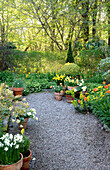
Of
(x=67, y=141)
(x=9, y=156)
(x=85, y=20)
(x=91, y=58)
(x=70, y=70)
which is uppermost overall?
(x=85, y=20)

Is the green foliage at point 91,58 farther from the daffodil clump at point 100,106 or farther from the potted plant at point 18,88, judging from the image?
the potted plant at point 18,88

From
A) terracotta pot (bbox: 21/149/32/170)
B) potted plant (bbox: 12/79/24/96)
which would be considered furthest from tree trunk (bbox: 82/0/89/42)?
terracotta pot (bbox: 21/149/32/170)

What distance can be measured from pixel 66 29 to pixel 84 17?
50.6 inches

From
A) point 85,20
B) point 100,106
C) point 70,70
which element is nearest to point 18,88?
point 70,70

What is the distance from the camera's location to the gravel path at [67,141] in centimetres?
250

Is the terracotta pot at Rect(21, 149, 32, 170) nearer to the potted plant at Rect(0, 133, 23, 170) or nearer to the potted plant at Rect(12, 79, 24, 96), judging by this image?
the potted plant at Rect(0, 133, 23, 170)

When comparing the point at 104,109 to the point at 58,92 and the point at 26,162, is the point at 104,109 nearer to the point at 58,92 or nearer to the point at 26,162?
the point at 26,162

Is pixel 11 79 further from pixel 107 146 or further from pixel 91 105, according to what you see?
pixel 107 146

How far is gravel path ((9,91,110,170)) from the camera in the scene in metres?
2.50

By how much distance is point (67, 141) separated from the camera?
3051mm

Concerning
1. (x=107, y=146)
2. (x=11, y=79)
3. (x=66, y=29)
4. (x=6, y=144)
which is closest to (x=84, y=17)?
(x=66, y=29)

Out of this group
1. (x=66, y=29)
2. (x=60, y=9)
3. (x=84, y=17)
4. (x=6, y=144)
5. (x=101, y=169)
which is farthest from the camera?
(x=66, y=29)

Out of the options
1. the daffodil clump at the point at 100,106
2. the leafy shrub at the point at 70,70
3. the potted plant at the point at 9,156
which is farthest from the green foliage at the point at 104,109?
the leafy shrub at the point at 70,70

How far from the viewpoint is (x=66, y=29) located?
10.0m
